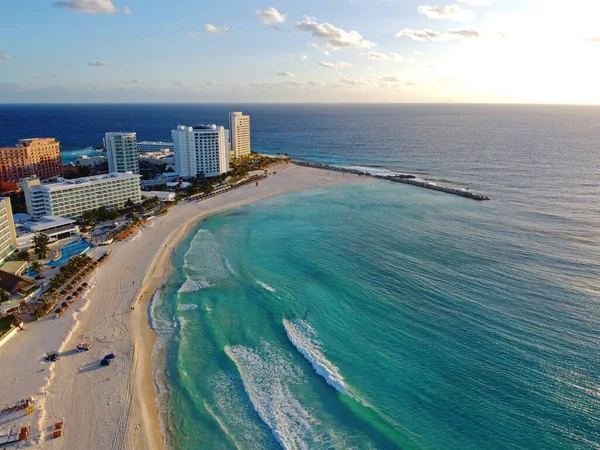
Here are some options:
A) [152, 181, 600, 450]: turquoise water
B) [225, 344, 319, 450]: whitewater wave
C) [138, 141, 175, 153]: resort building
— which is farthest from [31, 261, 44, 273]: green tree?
[138, 141, 175, 153]: resort building

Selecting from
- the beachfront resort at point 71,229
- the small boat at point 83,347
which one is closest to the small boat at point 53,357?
the beachfront resort at point 71,229

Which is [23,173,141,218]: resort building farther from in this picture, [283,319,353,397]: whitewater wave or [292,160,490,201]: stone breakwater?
[292,160,490,201]: stone breakwater

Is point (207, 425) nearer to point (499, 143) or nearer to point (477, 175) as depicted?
point (477, 175)

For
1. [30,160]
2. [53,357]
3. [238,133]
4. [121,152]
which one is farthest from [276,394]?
[238,133]

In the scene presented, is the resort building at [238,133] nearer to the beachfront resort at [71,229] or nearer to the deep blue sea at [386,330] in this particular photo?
the beachfront resort at [71,229]

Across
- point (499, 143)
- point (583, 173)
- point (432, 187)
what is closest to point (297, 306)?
point (432, 187)
